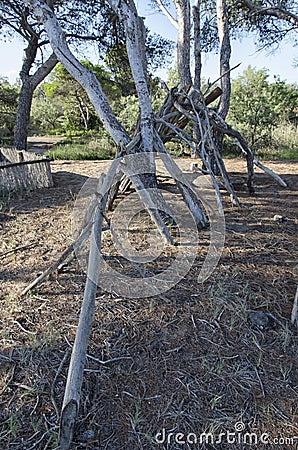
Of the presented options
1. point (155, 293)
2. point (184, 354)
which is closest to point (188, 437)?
point (184, 354)

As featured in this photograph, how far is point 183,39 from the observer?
6105 millimetres

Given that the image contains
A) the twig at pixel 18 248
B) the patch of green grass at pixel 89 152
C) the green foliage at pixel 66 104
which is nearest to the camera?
the twig at pixel 18 248

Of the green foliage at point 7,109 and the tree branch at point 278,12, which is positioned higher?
the tree branch at point 278,12

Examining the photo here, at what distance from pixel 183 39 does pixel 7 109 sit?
11258 mm

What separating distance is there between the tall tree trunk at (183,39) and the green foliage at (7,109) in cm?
922

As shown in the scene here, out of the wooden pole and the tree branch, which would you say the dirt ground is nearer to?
the wooden pole

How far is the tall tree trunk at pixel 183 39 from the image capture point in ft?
19.4

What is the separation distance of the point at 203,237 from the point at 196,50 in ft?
18.3

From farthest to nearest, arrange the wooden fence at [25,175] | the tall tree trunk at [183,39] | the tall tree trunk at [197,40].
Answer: the tall tree trunk at [197,40]
the tall tree trunk at [183,39]
the wooden fence at [25,175]

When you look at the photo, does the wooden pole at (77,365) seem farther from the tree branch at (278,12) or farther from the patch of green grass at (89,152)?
the tree branch at (278,12)

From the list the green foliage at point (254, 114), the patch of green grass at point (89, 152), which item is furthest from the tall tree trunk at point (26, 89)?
the green foliage at point (254, 114)

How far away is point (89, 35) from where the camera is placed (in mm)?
8906

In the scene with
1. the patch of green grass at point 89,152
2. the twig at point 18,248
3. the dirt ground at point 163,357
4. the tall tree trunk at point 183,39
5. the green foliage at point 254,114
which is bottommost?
the dirt ground at point 163,357

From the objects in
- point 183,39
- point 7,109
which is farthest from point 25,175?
point 7,109
